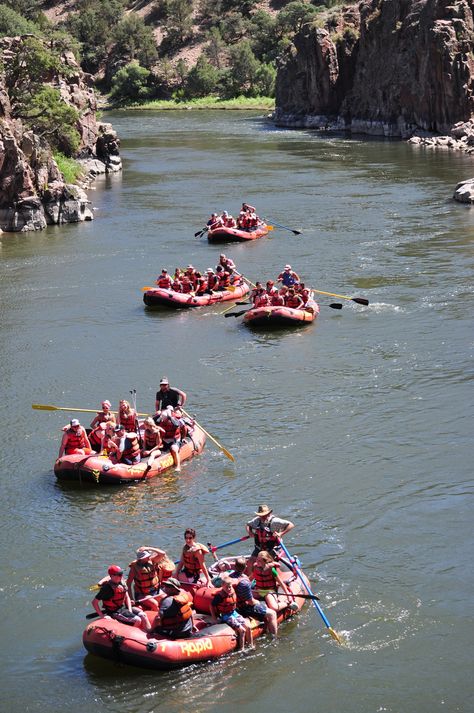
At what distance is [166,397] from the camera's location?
26.0 metres

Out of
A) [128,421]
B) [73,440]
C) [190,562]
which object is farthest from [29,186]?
[190,562]

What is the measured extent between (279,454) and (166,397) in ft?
10.4

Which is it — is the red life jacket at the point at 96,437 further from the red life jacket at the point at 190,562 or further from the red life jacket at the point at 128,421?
the red life jacket at the point at 190,562

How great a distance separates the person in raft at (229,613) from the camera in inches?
679

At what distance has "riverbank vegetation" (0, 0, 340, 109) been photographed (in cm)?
13812

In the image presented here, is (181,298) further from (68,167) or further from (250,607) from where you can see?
(68,167)

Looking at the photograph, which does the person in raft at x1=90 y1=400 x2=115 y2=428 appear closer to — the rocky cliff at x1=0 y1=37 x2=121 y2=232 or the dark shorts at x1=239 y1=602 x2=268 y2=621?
the dark shorts at x1=239 y1=602 x2=268 y2=621

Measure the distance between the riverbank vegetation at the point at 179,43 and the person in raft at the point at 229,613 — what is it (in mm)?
114101

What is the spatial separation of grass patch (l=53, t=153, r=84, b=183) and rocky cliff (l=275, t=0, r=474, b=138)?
32156 mm

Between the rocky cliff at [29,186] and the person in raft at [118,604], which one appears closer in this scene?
the person in raft at [118,604]

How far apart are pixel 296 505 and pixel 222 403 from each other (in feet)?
21.1

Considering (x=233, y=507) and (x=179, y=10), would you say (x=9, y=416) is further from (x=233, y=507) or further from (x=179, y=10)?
(x=179, y=10)

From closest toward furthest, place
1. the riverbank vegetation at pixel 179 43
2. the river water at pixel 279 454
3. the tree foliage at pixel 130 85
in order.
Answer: the river water at pixel 279 454
the riverbank vegetation at pixel 179 43
the tree foliage at pixel 130 85

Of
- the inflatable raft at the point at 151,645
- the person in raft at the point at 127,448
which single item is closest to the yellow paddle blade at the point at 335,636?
the inflatable raft at the point at 151,645
